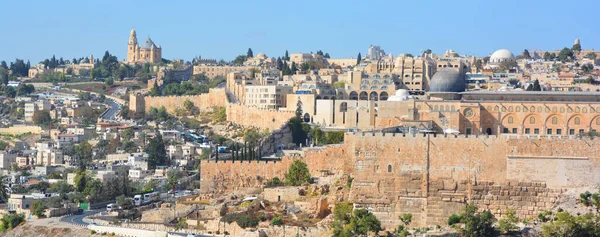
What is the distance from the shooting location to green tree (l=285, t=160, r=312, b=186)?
4038 centimetres

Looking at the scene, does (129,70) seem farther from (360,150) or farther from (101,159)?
(360,150)

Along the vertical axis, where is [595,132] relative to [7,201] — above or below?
above

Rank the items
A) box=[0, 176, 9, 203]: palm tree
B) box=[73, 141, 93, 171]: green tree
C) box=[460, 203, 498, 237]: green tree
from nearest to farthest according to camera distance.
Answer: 1. box=[460, 203, 498, 237]: green tree
2. box=[0, 176, 9, 203]: palm tree
3. box=[73, 141, 93, 171]: green tree

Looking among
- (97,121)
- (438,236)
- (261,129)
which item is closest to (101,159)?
(261,129)

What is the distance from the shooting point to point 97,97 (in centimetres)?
10381

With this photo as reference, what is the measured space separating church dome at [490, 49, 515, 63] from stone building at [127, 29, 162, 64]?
45.4 meters

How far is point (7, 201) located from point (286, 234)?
2450 cm

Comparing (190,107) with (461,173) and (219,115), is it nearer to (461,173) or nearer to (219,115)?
(219,115)

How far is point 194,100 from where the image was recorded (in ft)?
274

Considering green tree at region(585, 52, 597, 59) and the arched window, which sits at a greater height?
green tree at region(585, 52, 597, 59)

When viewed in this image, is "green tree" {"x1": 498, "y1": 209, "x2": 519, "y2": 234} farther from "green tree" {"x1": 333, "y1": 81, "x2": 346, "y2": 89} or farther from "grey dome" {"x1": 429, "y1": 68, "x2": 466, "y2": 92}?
"green tree" {"x1": 333, "y1": 81, "x2": 346, "y2": 89}

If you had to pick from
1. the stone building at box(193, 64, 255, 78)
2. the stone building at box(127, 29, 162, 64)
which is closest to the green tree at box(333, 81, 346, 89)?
the stone building at box(193, 64, 255, 78)

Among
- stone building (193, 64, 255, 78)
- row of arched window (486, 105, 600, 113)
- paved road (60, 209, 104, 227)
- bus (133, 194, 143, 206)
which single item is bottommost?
paved road (60, 209, 104, 227)

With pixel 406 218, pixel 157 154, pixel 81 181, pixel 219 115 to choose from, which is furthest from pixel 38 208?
pixel 219 115
